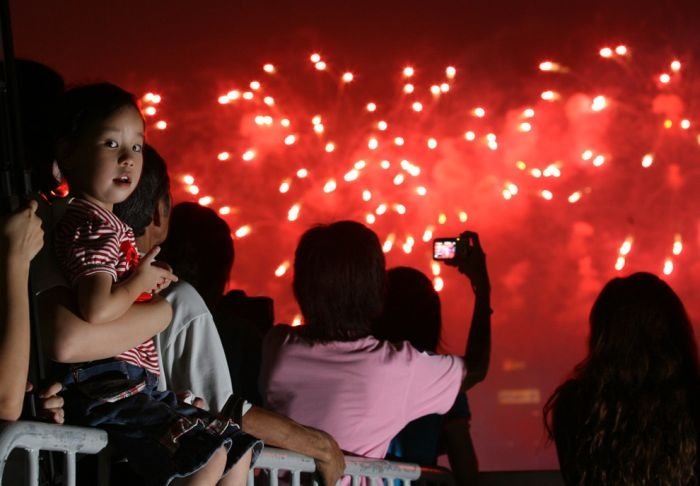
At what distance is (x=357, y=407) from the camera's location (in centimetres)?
225

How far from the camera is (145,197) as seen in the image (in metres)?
1.73

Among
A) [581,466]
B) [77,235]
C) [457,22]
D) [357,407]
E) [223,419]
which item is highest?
[457,22]

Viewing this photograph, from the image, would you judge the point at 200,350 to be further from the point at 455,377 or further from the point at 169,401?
the point at 455,377

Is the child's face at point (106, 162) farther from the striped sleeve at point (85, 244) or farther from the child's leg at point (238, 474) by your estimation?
the child's leg at point (238, 474)

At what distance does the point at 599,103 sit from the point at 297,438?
2.91m

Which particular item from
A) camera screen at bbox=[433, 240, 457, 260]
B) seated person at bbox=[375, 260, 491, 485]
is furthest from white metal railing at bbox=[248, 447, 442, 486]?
camera screen at bbox=[433, 240, 457, 260]

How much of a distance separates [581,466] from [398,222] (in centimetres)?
212

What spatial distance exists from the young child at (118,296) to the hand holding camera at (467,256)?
4.25ft

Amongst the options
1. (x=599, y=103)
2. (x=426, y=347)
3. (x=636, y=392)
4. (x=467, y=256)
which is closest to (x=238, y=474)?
(x=636, y=392)

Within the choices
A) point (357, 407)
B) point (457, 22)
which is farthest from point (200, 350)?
point (457, 22)

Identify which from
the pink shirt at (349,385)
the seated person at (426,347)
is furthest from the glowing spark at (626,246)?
the pink shirt at (349,385)

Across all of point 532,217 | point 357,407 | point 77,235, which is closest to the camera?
point 77,235

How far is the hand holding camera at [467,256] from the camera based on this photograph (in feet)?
9.14

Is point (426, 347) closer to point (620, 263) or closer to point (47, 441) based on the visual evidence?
point (47, 441)
